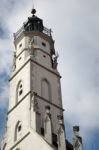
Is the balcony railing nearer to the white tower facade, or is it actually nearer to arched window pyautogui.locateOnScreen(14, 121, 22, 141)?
the white tower facade

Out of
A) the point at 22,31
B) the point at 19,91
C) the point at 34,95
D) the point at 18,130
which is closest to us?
the point at 18,130

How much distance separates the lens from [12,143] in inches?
1532

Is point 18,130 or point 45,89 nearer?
point 18,130

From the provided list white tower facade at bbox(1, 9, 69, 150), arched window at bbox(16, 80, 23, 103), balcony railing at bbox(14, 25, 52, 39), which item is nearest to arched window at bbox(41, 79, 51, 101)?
white tower facade at bbox(1, 9, 69, 150)

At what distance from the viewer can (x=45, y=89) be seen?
43062mm

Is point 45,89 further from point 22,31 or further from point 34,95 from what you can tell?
point 22,31

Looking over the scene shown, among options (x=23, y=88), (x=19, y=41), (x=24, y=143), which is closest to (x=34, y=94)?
(x=23, y=88)

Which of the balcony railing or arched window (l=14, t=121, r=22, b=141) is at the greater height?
the balcony railing

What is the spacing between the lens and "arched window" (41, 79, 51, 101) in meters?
42.2

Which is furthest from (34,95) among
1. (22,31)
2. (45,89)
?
(22,31)

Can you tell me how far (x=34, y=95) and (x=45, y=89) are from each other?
3012 millimetres

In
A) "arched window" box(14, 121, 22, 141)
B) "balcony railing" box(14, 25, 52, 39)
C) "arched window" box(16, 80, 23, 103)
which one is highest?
"balcony railing" box(14, 25, 52, 39)

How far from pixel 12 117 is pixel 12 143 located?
128 inches

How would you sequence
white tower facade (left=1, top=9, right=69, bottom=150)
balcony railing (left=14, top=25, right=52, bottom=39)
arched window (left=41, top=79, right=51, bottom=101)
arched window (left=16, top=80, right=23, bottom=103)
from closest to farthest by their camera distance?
white tower facade (left=1, top=9, right=69, bottom=150) → arched window (left=41, top=79, right=51, bottom=101) → arched window (left=16, top=80, right=23, bottom=103) → balcony railing (left=14, top=25, right=52, bottom=39)
